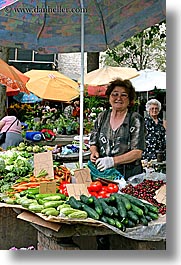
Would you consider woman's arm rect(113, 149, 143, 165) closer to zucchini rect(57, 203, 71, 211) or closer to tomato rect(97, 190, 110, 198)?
tomato rect(97, 190, 110, 198)

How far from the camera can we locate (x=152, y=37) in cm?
537

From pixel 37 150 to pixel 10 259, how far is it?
2.65 m

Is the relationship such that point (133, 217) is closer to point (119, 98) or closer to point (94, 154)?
point (94, 154)

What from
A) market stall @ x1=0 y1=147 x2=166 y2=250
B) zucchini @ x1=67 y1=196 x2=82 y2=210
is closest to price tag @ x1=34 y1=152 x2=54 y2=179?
market stall @ x1=0 y1=147 x2=166 y2=250

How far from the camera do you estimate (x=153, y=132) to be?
192 inches

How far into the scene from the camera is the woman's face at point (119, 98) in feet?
13.1

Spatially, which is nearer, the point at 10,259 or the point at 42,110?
the point at 10,259

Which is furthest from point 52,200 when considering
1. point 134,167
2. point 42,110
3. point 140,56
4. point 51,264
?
point 42,110

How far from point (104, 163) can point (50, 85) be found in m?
3.19

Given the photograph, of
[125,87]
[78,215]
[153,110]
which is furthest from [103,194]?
[153,110]

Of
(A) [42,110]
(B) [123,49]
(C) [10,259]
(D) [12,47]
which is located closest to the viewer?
(C) [10,259]

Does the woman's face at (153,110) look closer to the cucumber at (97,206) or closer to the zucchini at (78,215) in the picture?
the cucumber at (97,206)

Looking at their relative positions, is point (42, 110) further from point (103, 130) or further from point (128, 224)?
point (128, 224)

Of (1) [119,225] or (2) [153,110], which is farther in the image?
(2) [153,110]
